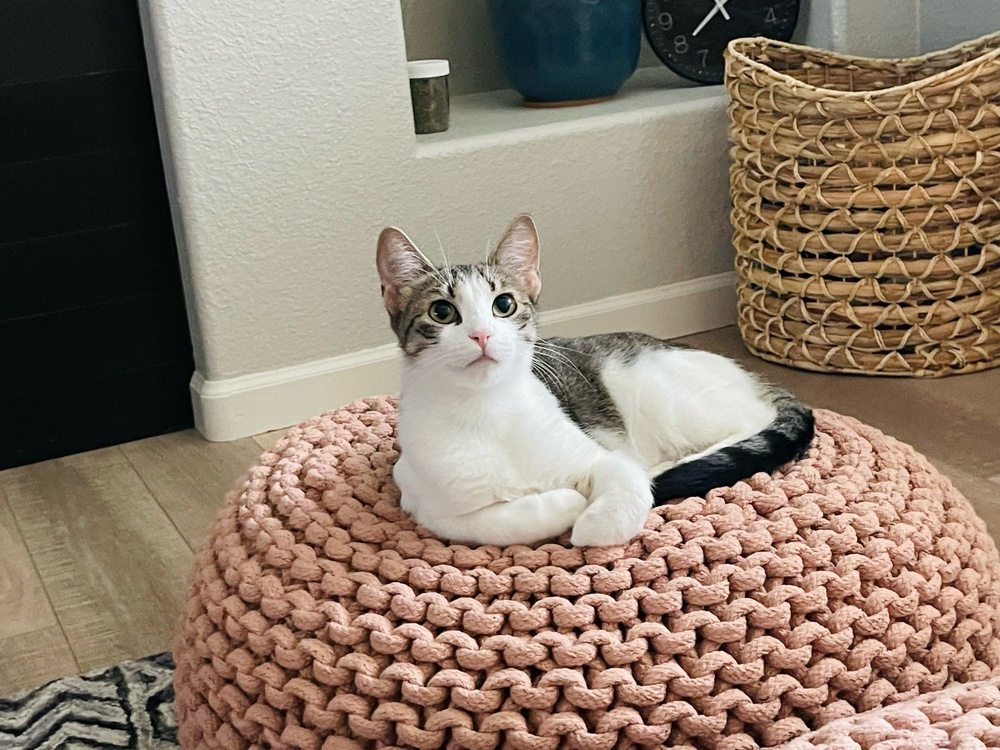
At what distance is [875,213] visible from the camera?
7.09 ft

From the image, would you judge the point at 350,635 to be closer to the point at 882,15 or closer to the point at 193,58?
the point at 193,58

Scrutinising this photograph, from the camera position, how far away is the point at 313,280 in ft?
7.38

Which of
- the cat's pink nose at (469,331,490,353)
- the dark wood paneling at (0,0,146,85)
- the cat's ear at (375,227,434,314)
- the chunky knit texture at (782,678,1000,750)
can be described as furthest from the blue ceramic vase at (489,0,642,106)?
the chunky knit texture at (782,678,1000,750)

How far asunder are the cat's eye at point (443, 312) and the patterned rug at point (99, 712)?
588 mm

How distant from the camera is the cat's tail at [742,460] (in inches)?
50.4

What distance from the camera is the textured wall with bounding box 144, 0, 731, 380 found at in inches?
82.7

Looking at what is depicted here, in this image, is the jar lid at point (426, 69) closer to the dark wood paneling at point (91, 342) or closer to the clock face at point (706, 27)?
the clock face at point (706, 27)

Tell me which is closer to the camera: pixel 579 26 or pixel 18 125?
Result: pixel 18 125

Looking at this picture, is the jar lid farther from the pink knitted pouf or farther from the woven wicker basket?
the pink knitted pouf

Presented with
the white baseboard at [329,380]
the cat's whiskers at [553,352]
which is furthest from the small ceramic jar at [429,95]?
the cat's whiskers at [553,352]

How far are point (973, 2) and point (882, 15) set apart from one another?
7.0 inches

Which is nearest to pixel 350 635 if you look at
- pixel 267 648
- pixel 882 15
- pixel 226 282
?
pixel 267 648

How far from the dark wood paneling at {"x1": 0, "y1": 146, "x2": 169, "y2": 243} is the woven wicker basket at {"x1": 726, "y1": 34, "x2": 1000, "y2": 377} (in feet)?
3.53

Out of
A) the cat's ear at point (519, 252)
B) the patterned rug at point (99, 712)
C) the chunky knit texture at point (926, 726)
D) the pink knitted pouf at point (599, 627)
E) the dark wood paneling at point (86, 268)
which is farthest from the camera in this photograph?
the dark wood paneling at point (86, 268)
